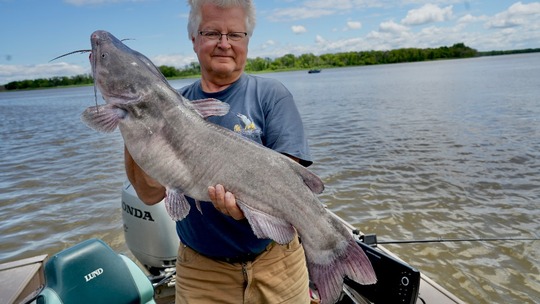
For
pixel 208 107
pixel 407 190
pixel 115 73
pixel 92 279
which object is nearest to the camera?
pixel 115 73

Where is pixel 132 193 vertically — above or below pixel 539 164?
above

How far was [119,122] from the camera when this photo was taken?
2102 mm

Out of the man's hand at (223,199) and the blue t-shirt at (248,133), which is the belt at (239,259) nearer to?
the blue t-shirt at (248,133)

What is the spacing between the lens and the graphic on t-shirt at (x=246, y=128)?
234cm

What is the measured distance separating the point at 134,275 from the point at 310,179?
63.7 inches

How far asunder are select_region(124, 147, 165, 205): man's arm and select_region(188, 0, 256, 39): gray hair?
86cm

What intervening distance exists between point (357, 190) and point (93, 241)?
7208mm

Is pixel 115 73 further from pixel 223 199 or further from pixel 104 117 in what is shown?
pixel 223 199

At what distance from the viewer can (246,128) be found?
2352 millimetres

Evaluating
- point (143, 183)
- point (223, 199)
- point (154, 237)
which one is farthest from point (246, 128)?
point (154, 237)

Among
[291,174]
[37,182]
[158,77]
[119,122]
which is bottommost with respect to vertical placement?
[37,182]

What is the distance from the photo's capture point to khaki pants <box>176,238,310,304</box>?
96.3 inches

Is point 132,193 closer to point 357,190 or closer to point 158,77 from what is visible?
point 158,77

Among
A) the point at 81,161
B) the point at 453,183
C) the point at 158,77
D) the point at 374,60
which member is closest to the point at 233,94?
the point at 158,77
